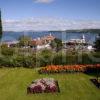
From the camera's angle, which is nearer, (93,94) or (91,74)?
(93,94)

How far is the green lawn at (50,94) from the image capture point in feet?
57.6

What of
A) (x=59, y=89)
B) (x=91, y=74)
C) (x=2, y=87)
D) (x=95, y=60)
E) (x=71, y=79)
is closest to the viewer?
(x=59, y=89)

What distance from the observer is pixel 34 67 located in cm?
3059

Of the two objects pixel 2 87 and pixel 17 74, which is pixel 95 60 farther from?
pixel 2 87

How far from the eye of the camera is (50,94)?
1822cm

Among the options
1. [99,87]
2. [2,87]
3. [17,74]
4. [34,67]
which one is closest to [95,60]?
[34,67]

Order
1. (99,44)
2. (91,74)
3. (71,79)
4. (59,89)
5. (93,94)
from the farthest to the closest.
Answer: (99,44) → (91,74) → (71,79) → (59,89) → (93,94)

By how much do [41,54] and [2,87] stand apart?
10.9 m

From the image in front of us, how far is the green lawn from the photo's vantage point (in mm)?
17545

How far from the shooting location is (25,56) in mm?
30984

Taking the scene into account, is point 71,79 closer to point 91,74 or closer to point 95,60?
point 91,74

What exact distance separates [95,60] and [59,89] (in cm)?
1174

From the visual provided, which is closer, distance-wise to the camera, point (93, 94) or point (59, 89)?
point (93, 94)

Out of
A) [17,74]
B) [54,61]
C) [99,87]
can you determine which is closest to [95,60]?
[54,61]
